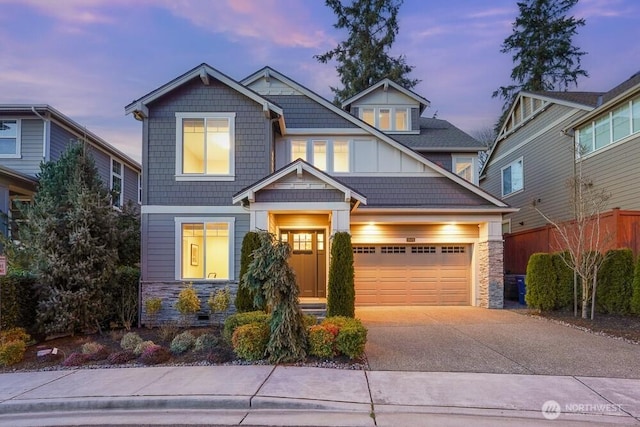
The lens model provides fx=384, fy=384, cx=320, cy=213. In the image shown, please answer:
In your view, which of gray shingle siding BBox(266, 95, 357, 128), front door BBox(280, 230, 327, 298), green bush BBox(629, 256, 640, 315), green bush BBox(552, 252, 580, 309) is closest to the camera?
green bush BBox(629, 256, 640, 315)

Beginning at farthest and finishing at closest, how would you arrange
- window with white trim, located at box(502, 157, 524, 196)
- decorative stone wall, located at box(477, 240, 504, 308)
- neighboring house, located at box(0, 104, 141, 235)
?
window with white trim, located at box(502, 157, 524, 196)
neighboring house, located at box(0, 104, 141, 235)
decorative stone wall, located at box(477, 240, 504, 308)

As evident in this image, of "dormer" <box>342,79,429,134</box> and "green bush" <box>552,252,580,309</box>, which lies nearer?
"green bush" <box>552,252,580,309</box>

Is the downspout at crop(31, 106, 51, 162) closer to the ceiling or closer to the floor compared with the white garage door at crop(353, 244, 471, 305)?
closer to the ceiling

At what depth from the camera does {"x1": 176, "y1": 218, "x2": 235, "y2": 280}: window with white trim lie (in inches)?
415

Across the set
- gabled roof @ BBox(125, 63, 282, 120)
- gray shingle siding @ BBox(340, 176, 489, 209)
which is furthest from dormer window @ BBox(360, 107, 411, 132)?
gabled roof @ BBox(125, 63, 282, 120)

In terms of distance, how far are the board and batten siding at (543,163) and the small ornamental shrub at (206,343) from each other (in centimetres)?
1360

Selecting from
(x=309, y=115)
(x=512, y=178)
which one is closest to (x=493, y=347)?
(x=309, y=115)

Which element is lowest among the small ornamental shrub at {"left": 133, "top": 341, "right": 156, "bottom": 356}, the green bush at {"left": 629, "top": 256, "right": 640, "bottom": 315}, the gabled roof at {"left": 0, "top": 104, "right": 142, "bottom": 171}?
the small ornamental shrub at {"left": 133, "top": 341, "right": 156, "bottom": 356}

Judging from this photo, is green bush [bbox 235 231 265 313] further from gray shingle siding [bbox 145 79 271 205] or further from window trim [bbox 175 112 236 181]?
window trim [bbox 175 112 236 181]

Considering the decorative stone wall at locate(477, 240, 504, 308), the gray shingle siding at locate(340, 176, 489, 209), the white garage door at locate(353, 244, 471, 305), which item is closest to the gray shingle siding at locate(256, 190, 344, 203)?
the gray shingle siding at locate(340, 176, 489, 209)

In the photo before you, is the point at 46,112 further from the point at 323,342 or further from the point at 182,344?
the point at 323,342

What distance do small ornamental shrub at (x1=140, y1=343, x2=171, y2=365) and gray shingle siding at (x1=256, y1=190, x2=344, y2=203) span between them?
4.27 m

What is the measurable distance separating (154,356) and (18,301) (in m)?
3.92

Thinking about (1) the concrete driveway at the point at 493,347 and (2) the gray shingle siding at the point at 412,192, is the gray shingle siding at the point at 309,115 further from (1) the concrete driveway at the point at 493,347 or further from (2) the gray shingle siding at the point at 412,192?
(1) the concrete driveway at the point at 493,347
